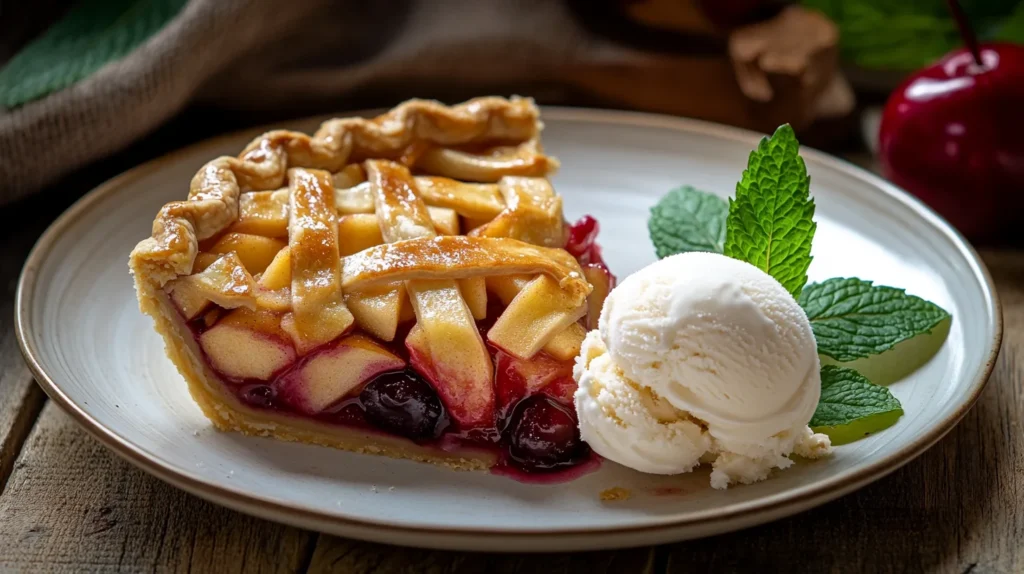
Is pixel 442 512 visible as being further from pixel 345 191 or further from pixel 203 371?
pixel 345 191

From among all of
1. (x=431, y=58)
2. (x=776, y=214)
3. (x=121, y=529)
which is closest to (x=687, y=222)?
(x=776, y=214)

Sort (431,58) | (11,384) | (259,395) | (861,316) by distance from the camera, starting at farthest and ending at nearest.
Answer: (431,58)
(11,384)
(861,316)
(259,395)

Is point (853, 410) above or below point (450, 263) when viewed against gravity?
below

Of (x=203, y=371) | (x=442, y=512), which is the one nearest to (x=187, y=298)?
(x=203, y=371)

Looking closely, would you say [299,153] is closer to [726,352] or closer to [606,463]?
[606,463]

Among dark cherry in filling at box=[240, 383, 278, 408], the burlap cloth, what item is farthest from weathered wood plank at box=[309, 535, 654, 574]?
the burlap cloth

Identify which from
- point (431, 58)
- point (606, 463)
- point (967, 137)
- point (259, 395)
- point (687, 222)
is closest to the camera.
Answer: point (606, 463)

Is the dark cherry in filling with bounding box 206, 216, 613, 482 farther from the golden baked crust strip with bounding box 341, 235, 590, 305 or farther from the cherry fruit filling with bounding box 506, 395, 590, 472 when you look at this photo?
the golden baked crust strip with bounding box 341, 235, 590, 305
